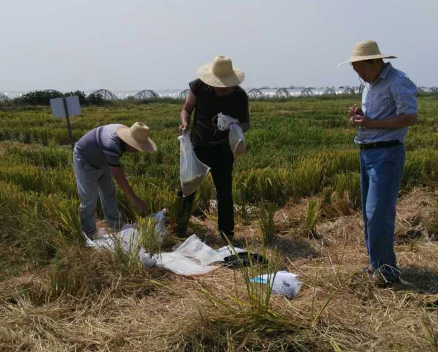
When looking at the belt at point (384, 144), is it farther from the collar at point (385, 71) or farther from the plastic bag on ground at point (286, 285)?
the plastic bag on ground at point (286, 285)

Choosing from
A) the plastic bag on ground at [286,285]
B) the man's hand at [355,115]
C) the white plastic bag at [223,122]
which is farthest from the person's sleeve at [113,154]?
the man's hand at [355,115]

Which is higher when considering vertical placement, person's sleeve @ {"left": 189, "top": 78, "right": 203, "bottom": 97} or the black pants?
person's sleeve @ {"left": 189, "top": 78, "right": 203, "bottom": 97}

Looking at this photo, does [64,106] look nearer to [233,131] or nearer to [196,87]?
[196,87]

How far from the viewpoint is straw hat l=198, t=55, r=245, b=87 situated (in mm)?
3424

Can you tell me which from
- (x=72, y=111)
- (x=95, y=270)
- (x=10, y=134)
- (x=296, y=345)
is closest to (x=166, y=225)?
(x=95, y=270)

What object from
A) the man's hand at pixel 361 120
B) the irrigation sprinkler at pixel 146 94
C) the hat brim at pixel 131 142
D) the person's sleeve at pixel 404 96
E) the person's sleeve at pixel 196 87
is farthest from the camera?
the irrigation sprinkler at pixel 146 94

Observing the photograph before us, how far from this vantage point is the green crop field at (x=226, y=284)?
2246 mm

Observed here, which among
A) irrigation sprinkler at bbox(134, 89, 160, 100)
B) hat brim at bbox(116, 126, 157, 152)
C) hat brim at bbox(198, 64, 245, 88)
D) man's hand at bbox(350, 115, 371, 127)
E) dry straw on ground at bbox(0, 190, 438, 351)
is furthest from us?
irrigation sprinkler at bbox(134, 89, 160, 100)

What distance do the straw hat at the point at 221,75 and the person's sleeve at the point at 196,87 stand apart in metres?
0.08

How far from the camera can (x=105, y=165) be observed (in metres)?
3.69

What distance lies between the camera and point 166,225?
3988mm

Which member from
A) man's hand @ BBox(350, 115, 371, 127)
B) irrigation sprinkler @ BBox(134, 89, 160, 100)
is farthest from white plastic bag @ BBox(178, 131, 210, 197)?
irrigation sprinkler @ BBox(134, 89, 160, 100)

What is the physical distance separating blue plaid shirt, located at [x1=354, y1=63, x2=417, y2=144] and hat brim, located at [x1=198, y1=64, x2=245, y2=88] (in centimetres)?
95

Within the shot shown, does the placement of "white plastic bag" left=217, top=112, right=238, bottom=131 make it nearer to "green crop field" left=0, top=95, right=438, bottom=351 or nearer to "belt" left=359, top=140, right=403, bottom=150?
"green crop field" left=0, top=95, right=438, bottom=351
